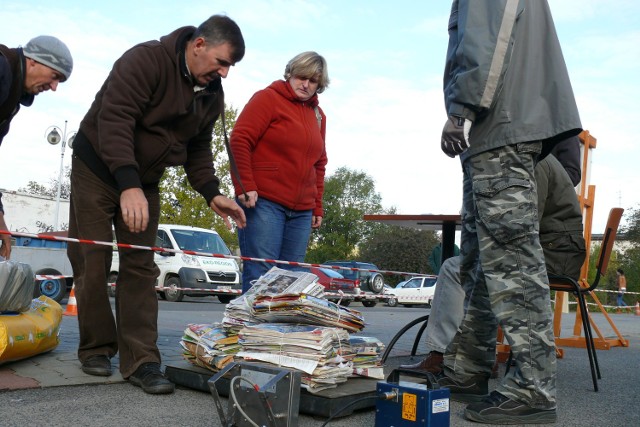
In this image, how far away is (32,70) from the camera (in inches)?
140

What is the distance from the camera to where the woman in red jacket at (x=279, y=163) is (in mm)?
4281

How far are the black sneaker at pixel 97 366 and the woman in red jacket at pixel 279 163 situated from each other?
100 centimetres

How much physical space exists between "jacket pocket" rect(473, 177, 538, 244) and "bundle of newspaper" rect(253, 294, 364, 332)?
0.84 meters

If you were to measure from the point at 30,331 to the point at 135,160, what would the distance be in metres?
1.25

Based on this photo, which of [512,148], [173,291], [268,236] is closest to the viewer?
[512,148]

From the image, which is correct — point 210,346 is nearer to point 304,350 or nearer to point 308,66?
point 304,350

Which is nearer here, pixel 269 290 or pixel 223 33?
pixel 269 290

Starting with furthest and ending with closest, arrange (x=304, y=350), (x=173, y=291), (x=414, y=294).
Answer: (x=414, y=294) < (x=173, y=291) < (x=304, y=350)

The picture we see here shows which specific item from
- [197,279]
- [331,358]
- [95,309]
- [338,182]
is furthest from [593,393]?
[338,182]

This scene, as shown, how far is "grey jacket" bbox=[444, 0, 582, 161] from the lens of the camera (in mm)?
3074

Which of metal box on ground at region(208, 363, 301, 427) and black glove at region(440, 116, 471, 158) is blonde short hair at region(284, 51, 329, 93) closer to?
black glove at region(440, 116, 471, 158)

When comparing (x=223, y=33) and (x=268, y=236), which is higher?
(x=223, y=33)

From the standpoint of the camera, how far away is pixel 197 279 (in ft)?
57.3

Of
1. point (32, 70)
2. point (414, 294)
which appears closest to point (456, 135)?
point (32, 70)
